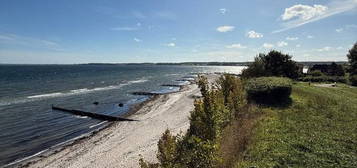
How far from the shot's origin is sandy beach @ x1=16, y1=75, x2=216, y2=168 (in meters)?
16.5

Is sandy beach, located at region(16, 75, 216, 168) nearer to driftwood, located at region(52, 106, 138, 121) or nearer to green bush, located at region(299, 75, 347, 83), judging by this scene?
driftwood, located at region(52, 106, 138, 121)

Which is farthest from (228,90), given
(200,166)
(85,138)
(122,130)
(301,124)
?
(85,138)

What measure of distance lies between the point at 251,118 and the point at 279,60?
29266 mm

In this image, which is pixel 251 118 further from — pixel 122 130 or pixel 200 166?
pixel 122 130

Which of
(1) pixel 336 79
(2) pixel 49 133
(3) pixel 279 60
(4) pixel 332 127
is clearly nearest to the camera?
(4) pixel 332 127

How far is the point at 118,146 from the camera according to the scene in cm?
1956

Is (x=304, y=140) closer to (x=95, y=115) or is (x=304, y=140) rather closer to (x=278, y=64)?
(x=95, y=115)

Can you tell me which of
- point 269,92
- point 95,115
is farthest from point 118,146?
point 269,92

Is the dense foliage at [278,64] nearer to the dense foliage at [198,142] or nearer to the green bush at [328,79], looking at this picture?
the green bush at [328,79]

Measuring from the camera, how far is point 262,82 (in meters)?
21.4

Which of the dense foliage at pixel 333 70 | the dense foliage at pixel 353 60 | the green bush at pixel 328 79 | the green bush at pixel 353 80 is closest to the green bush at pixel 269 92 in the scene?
the green bush at pixel 353 80

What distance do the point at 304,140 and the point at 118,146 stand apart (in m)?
14.0

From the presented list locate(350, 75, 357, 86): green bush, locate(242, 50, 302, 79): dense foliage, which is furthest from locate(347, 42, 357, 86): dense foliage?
locate(242, 50, 302, 79): dense foliage

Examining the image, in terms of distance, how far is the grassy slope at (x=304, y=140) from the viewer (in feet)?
28.1
